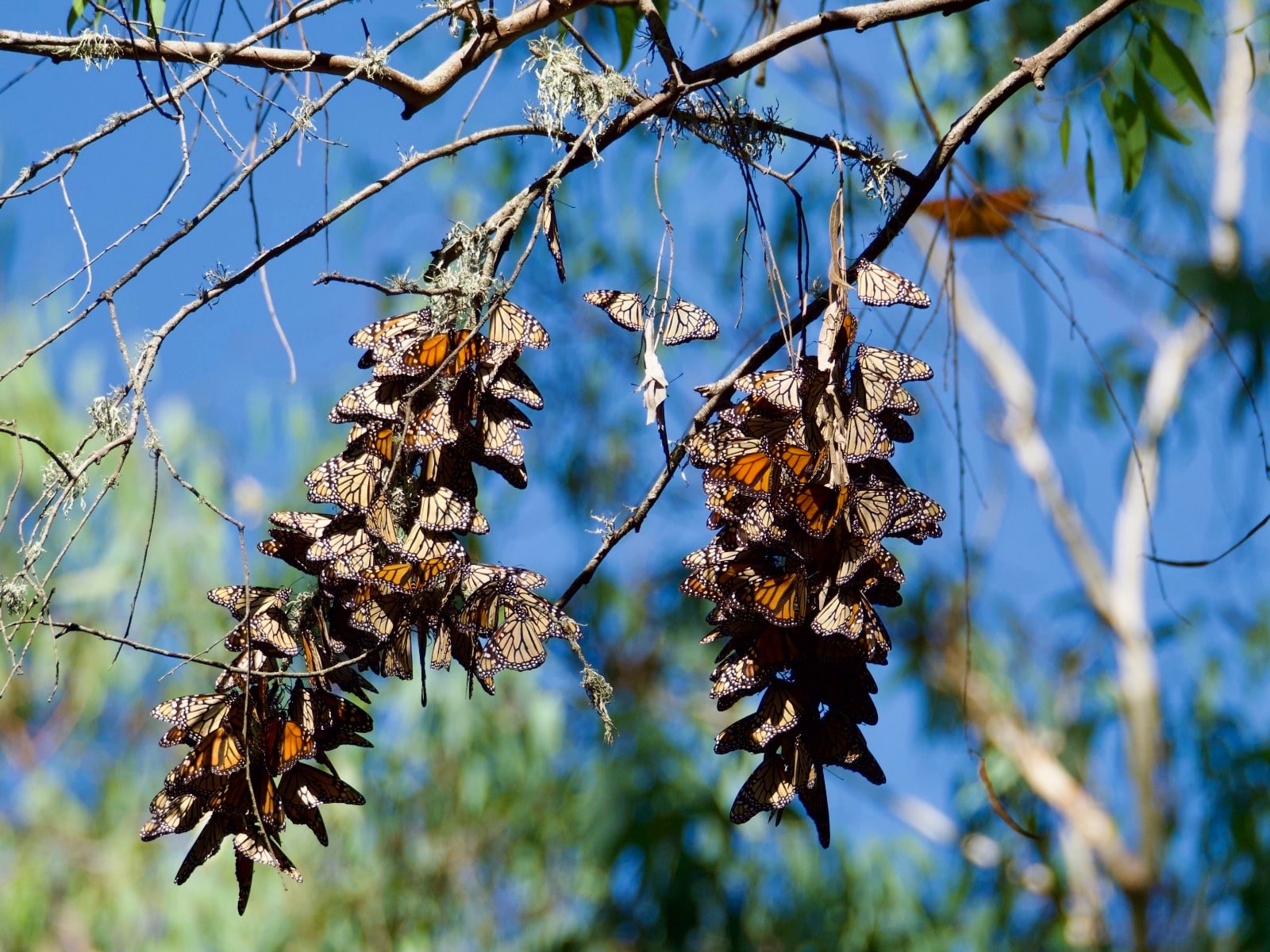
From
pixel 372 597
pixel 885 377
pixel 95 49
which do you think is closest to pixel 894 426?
pixel 885 377

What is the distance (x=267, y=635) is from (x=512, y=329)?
0.83 ft

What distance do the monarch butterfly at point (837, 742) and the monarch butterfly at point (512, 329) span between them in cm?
31

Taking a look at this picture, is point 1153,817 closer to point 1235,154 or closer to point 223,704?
point 1235,154

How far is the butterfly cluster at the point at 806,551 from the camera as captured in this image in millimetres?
897

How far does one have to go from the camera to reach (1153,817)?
519 cm

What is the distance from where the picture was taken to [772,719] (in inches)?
36.9

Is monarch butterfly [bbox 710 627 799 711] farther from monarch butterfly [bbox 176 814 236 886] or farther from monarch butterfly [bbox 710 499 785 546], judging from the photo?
monarch butterfly [bbox 176 814 236 886]

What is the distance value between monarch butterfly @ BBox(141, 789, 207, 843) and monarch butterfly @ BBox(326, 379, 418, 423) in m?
0.26

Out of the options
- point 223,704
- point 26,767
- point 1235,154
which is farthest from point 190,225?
point 1235,154

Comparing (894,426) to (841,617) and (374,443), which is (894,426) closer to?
(841,617)

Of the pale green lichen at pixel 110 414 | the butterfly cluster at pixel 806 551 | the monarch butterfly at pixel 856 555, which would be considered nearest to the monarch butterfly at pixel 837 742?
the butterfly cluster at pixel 806 551

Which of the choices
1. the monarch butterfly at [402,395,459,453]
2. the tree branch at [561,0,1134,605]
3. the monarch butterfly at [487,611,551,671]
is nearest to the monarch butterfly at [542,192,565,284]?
the tree branch at [561,0,1134,605]

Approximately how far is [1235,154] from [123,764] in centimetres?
487

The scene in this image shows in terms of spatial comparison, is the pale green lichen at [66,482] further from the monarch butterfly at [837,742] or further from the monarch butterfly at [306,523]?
the monarch butterfly at [837,742]
